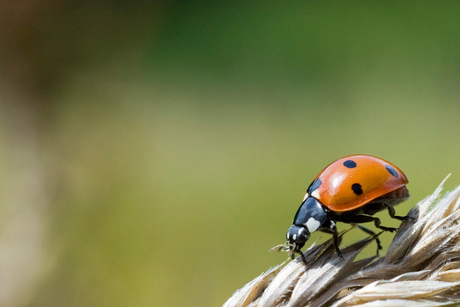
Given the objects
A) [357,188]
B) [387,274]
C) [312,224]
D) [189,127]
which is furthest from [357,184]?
[189,127]

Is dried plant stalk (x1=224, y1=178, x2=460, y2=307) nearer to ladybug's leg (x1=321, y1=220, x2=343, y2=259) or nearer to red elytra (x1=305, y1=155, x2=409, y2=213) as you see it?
ladybug's leg (x1=321, y1=220, x2=343, y2=259)

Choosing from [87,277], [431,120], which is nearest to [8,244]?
[87,277]

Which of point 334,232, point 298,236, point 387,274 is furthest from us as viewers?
point 298,236

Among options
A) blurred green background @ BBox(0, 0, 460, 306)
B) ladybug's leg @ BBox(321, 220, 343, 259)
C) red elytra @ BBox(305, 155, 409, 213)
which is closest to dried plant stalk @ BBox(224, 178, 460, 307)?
ladybug's leg @ BBox(321, 220, 343, 259)

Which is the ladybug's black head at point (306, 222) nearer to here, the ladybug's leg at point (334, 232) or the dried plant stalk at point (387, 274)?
the ladybug's leg at point (334, 232)

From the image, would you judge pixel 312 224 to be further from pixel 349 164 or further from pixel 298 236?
pixel 349 164

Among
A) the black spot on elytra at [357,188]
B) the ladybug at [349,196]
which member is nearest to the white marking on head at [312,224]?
the ladybug at [349,196]
